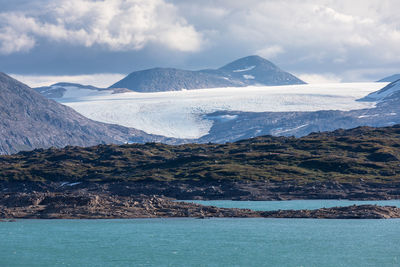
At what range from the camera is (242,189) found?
14338 centimetres

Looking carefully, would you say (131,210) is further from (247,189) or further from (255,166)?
(255,166)

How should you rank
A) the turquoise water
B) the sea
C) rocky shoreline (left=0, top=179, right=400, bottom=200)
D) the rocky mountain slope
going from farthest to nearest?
the rocky mountain slope → rocky shoreline (left=0, top=179, right=400, bottom=200) → the turquoise water → the sea

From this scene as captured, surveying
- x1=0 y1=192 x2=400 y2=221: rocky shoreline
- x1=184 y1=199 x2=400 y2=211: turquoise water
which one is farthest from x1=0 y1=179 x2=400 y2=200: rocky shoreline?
x1=0 y1=192 x2=400 y2=221: rocky shoreline

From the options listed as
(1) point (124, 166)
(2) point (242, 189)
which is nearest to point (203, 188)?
(2) point (242, 189)

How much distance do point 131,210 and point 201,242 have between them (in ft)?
89.3

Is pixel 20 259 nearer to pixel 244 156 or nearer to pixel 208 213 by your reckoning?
pixel 208 213

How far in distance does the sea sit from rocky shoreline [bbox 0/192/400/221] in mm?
3170

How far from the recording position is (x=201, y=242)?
75250 mm

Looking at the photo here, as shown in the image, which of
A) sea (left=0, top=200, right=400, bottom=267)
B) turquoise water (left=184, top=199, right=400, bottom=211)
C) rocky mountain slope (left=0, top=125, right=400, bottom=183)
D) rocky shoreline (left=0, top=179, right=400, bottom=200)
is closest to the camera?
sea (left=0, top=200, right=400, bottom=267)

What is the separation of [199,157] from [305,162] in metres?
30.3

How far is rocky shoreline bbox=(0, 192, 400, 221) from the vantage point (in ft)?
310

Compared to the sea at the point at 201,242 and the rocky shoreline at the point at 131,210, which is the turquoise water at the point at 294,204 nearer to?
the rocky shoreline at the point at 131,210

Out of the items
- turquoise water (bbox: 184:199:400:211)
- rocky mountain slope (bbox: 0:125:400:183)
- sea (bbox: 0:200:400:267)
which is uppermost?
rocky mountain slope (bbox: 0:125:400:183)

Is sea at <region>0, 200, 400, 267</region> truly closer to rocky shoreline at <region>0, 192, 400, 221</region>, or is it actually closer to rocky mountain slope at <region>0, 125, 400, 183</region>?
rocky shoreline at <region>0, 192, 400, 221</region>
